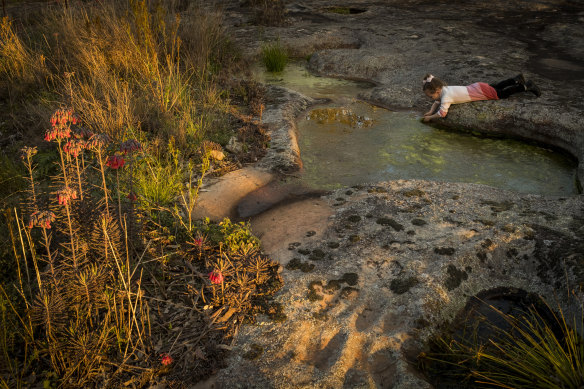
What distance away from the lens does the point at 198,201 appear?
13.0 feet

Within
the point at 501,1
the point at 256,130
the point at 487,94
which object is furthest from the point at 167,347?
the point at 501,1

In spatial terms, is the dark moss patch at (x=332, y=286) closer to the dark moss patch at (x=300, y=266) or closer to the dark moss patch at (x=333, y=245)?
the dark moss patch at (x=300, y=266)

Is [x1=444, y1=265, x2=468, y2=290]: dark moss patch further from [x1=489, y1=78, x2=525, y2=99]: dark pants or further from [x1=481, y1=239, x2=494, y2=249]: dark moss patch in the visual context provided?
[x1=489, y1=78, x2=525, y2=99]: dark pants

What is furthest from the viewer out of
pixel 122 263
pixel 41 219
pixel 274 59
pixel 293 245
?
pixel 274 59

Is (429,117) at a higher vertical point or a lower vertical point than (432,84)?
lower

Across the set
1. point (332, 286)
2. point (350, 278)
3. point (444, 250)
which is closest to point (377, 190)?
point (444, 250)

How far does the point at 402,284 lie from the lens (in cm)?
292

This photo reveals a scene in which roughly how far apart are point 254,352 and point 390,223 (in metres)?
1.55

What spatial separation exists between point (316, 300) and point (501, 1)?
11.3 meters

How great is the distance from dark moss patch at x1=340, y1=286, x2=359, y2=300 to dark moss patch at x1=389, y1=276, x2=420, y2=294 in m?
0.23

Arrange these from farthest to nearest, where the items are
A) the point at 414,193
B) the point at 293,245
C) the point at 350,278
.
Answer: the point at 414,193 < the point at 293,245 < the point at 350,278

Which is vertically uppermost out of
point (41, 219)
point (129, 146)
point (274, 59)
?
point (129, 146)

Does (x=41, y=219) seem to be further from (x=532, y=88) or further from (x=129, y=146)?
(x=532, y=88)

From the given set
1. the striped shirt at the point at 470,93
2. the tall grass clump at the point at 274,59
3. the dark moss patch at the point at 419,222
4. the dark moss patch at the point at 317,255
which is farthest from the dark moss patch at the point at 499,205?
the tall grass clump at the point at 274,59
